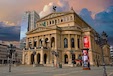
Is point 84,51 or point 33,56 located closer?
point 84,51

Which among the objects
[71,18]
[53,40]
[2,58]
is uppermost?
[71,18]

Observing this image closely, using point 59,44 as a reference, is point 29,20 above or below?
above

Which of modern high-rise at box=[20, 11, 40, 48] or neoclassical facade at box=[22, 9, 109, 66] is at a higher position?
modern high-rise at box=[20, 11, 40, 48]

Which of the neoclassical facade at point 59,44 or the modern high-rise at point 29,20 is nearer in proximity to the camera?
the neoclassical facade at point 59,44

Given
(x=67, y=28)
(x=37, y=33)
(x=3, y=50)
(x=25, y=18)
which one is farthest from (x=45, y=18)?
(x=25, y=18)

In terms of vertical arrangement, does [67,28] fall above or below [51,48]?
above

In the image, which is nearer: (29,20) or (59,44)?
(59,44)

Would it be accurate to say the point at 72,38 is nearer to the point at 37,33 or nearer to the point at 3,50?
the point at 37,33

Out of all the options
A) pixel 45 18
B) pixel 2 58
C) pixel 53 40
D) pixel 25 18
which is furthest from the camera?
pixel 25 18

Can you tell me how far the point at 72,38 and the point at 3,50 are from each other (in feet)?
216

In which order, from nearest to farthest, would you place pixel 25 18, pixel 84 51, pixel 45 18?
pixel 84 51, pixel 45 18, pixel 25 18

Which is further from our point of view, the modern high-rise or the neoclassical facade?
the modern high-rise

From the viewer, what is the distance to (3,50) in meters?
120

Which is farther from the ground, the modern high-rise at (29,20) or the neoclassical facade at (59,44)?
the modern high-rise at (29,20)
